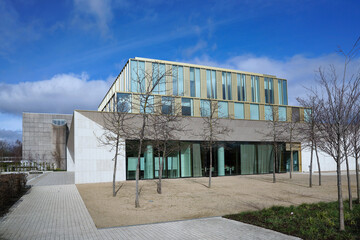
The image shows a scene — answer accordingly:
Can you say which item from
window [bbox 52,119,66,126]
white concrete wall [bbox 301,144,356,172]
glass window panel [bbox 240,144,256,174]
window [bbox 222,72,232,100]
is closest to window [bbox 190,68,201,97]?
window [bbox 222,72,232,100]

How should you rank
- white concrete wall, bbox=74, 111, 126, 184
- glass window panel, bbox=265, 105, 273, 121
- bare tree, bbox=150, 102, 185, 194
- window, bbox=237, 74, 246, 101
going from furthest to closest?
window, bbox=237, 74, 246, 101, glass window panel, bbox=265, 105, 273, 121, white concrete wall, bbox=74, 111, 126, 184, bare tree, bbox=150, 102, 185, 194

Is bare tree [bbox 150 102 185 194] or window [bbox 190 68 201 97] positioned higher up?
window [bbox 190 68 201 97]

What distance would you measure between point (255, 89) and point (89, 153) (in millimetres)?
24246

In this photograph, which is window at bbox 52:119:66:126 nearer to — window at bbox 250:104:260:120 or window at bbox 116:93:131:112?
window at bbox 116:93:131:112

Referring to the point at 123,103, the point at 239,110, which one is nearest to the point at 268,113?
the point at 239,110

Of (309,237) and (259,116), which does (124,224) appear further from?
(259,116)

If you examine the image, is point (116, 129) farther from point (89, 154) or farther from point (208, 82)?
point (208, 82)

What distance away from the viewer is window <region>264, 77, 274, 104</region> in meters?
38.8

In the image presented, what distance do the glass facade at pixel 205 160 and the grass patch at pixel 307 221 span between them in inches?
559

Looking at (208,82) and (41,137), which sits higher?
(208,82)

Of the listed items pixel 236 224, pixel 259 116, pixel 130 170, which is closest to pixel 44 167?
pixel 130 170

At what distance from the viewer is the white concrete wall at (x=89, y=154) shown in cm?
2216

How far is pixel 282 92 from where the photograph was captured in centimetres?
4028

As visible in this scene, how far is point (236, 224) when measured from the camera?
8.65 metres
